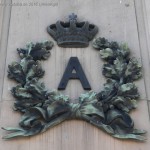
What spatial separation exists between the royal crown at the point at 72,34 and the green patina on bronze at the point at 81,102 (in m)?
0.42

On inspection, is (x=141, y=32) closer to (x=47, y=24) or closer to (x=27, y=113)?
(x=47, y=24)

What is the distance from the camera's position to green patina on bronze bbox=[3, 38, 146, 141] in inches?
237

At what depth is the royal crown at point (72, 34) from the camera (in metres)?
6.62

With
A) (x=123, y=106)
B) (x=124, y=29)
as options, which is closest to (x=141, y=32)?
(x=124, y=29)

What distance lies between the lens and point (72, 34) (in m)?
6.63

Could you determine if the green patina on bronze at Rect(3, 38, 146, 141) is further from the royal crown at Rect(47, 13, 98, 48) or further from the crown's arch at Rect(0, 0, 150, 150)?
the royal crown at Rect(47, 13, 98, 48)

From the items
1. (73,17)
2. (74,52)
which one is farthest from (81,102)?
(73,17)

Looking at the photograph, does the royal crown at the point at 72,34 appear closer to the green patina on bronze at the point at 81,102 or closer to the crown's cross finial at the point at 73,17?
the crown's cross finial at the point at 73,17

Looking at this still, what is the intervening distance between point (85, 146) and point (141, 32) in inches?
67.2

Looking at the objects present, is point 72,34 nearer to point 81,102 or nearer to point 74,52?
point 74,52

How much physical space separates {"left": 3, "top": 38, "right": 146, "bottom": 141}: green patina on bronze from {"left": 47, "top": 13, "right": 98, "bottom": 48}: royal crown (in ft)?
1.39

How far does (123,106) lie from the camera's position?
618cm

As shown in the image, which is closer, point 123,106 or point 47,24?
point 123,106

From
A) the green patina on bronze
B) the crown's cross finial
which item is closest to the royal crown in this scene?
the crown's cross finial
